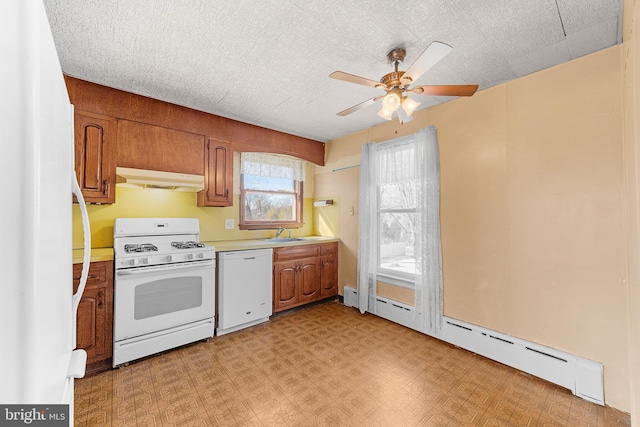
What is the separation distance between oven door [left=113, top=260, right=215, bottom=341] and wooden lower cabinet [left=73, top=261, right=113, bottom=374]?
0.22ft

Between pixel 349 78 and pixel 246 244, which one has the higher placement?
pixel 349 78

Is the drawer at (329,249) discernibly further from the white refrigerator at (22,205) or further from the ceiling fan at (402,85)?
the white refrigerator at (22,205)

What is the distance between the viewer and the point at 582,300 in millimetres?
1954

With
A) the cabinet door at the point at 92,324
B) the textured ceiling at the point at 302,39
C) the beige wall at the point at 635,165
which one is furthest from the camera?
the cabinet door at the point at 92,324

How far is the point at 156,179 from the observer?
2.56m

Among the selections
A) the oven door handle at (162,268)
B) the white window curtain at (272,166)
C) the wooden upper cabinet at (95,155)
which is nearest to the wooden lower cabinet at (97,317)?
the oven door handle at (162,268)

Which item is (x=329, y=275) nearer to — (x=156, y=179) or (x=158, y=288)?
(x=158, y=288)

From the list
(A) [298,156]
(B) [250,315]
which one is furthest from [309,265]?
(A) [298,156]

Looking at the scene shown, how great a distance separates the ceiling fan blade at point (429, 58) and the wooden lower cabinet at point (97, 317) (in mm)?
2813

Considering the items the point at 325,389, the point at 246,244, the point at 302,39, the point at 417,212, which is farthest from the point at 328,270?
the point at 302,39

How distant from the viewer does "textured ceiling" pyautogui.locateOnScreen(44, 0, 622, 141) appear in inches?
61.3

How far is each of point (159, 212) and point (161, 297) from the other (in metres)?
1.04

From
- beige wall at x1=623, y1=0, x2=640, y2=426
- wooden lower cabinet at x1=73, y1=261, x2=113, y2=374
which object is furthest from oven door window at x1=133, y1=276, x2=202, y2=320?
beige wall at x1=623, y1=0, x2=640, y2=426

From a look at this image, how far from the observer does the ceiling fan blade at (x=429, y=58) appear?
4.65ft
